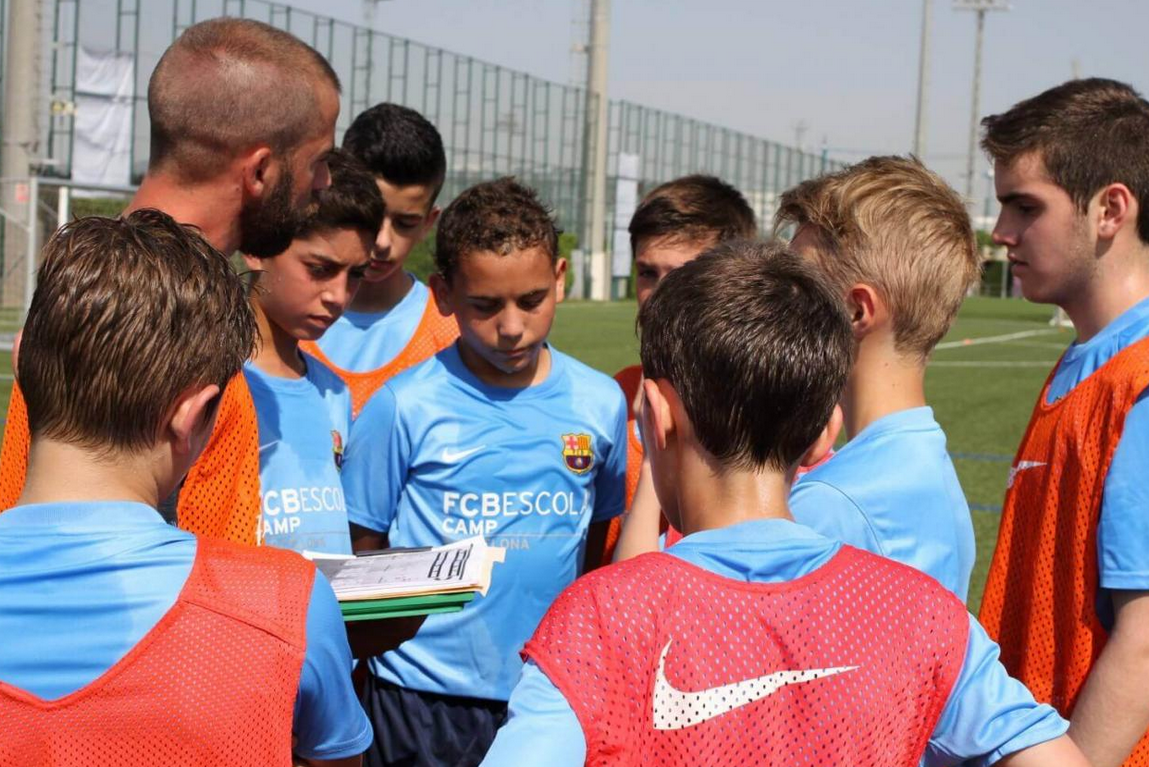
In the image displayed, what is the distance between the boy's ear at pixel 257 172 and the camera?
2645 millimetres

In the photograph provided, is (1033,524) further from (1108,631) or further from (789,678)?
(789,678)

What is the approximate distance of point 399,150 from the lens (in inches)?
182

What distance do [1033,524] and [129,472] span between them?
6.00 ft

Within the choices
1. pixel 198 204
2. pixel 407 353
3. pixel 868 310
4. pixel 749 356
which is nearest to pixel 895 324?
pixel 868 310

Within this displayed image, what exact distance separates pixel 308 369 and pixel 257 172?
87 cm

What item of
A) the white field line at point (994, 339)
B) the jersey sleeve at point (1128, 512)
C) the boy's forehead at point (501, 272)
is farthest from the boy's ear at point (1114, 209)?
the white field line at point (994, 339)

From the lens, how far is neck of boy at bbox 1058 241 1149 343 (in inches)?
110

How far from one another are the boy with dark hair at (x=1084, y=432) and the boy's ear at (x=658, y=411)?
109 centimetres

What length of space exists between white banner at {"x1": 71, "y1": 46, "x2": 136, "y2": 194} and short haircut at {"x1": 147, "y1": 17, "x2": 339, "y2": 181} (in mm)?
26699

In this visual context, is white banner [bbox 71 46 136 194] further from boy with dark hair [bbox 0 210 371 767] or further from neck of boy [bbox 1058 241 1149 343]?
boy with dark hair [bbox 0 210 371 767]

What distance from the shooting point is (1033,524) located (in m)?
2.73

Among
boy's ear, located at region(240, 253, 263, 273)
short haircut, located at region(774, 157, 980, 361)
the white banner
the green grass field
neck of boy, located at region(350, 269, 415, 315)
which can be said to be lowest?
the green grass field

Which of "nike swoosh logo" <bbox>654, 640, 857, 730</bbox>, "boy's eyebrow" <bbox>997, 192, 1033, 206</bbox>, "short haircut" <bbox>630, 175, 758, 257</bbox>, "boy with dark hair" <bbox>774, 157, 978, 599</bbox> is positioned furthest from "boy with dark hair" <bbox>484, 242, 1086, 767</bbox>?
"short haircut" <bbox>630, 175, 758, 257</bbox>

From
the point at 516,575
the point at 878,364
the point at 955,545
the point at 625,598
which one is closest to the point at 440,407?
the point at 516,575
